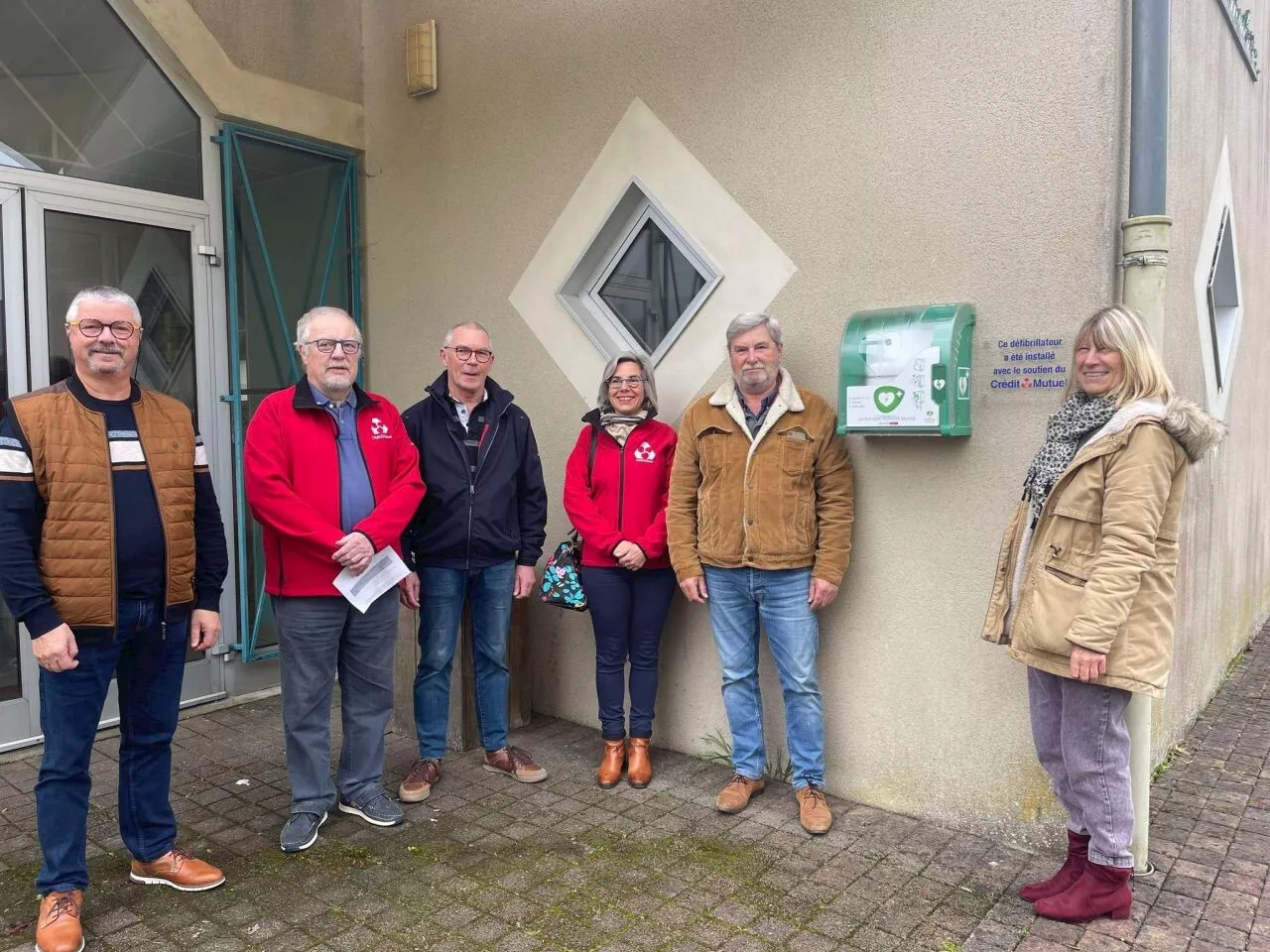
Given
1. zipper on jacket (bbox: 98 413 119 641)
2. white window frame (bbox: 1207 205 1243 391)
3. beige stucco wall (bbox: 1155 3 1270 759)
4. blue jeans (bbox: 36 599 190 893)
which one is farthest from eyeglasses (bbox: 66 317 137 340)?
white window frame (bbox: 1207 205 1243 391)

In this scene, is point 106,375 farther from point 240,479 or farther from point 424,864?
point 240,479

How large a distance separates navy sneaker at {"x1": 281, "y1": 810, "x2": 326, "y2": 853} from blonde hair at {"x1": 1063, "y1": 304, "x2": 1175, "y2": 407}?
317 cm

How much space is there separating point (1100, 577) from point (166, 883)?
10.5 feet

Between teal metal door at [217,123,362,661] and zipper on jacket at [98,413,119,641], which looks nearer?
zipper on jacket at [98,413,119,641]

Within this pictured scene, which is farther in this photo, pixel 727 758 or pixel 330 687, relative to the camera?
pixel 727 758

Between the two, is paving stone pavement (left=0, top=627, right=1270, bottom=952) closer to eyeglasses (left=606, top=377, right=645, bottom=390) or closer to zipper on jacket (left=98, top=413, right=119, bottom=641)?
zipper on jacket (left=98, top=413, right=119, bottom=641)

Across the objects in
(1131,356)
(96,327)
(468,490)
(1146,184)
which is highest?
(1146,184)

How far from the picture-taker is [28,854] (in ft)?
11.6

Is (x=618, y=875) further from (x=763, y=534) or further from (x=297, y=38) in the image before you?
(x=297, y=38)

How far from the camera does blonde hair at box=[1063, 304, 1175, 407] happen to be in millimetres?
2889

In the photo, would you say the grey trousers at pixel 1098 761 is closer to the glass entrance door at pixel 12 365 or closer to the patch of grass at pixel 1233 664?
the patch of grass at pixel 1233 664

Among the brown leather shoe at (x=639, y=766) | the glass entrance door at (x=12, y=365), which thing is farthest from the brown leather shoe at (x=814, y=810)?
the glass entrance door at (x=12, y=365)

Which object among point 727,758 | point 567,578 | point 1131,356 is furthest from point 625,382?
point 1131,356

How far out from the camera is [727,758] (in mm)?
4434
